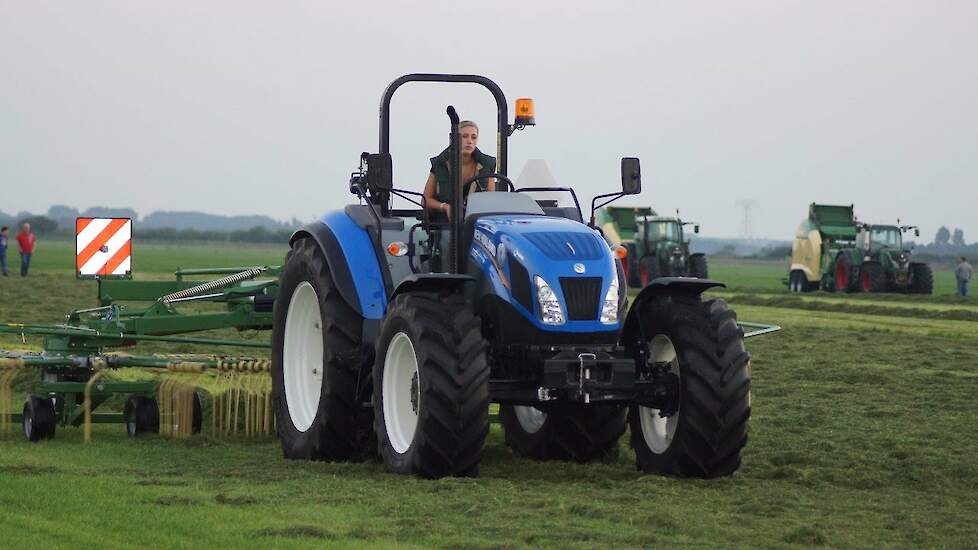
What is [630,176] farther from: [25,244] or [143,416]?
[25,244]

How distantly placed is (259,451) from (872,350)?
1079 centimetres

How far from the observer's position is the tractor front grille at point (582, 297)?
9102 millimetres

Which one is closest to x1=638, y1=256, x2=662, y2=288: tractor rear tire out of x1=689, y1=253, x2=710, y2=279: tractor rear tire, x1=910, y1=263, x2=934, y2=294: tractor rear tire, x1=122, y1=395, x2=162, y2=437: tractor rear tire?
x1=689, y1=253, x2=710, y2=279: tractor rear tire

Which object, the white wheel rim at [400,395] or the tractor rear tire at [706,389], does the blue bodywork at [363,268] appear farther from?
the tractor rear tire at [706,389]

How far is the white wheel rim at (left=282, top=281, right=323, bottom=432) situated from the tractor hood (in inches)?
78.8

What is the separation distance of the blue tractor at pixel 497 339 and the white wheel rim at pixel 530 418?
180 millimetres

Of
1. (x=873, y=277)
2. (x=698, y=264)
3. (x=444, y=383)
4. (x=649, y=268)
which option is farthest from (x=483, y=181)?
(x=698, y=264)

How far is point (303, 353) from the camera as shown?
11.1m

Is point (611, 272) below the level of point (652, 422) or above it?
above

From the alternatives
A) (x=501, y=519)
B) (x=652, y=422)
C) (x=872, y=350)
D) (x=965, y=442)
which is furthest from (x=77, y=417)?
(x=872, y=350)

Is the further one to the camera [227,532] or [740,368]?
[740,368]

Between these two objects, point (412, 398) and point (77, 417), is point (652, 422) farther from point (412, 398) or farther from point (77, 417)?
point (77, 417)

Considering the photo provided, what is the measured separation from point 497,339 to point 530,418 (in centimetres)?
179

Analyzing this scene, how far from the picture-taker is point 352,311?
33.2ft
